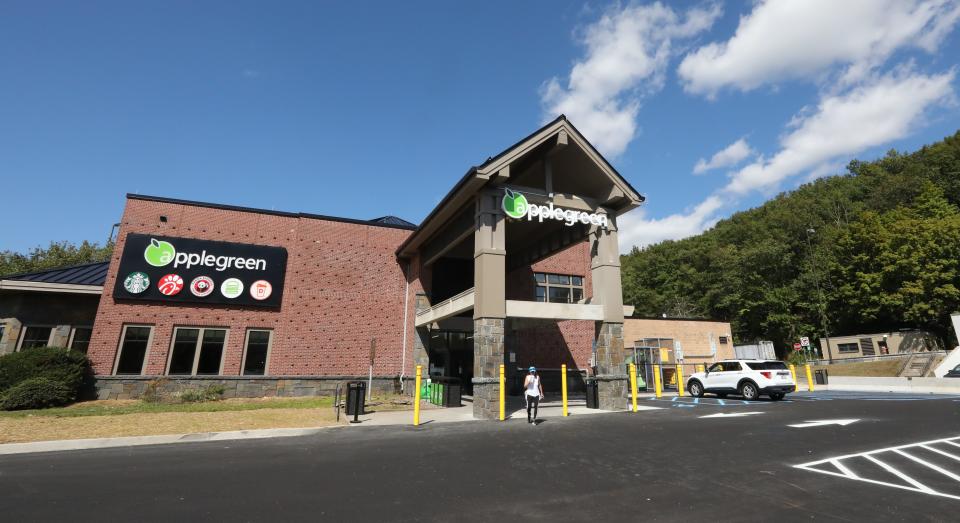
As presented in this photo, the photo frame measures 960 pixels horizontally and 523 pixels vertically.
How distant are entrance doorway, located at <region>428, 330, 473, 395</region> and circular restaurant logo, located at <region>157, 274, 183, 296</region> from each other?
41.5 feet

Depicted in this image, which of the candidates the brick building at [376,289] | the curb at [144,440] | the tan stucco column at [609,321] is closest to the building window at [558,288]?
the brick building at [376,289]

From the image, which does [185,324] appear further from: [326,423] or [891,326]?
[891,326]

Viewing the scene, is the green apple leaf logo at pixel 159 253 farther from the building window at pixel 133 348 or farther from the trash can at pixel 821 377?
the trash can at pixel 821 377

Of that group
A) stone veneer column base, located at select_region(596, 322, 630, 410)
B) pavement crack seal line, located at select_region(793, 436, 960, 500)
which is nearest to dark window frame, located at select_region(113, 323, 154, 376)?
stone veneer column base, located at select_region(596, 322, 630, 410)

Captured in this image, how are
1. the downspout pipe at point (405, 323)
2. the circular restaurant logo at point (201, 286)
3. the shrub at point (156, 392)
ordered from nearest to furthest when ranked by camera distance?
the shrub at point (156, 392)
the circular restaurant logo at point (201, 286)
the downspout pipe at point (405, 323)

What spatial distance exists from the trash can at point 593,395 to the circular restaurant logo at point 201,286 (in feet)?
60.6

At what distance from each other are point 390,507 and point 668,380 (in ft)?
94.9

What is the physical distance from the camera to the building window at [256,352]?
70.6 ft

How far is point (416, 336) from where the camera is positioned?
2406 cm

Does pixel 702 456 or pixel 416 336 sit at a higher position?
pixel 416 336

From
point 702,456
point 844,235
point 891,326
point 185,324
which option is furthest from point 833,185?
point 185,324

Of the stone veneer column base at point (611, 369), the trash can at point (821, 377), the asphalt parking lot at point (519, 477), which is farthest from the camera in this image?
the trash can at point (821, 377)

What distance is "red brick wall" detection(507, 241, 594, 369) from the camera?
84.1 ft

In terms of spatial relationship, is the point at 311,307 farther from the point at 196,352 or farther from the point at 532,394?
the point at 532,394
